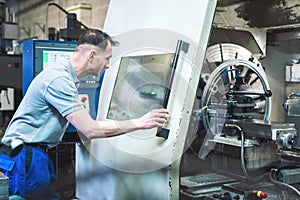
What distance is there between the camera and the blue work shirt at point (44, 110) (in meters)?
1.45

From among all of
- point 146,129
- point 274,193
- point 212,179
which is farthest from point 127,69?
point 274,193

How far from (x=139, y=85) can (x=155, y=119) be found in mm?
319

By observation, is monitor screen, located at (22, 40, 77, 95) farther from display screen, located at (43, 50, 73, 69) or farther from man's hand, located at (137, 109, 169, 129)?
man's hand, located at (137, 109, 169, 129)

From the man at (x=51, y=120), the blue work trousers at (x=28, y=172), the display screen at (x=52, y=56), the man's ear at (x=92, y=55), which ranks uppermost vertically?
the display screen at (x=52, y=56)

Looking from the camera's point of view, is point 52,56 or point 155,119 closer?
point 155,119

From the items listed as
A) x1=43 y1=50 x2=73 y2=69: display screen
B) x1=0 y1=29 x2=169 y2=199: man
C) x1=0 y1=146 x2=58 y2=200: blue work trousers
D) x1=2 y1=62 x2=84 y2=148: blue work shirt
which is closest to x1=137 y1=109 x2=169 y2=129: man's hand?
x1=0 y1=29 x2=169 y2=199: man

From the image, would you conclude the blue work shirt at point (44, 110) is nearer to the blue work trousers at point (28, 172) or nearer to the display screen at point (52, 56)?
the blue work trousers at point (28, 172)

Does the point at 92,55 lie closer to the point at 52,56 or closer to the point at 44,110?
the point at 44,110

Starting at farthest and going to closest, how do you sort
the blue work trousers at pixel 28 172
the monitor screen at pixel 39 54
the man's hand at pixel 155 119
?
the monitor screen at pixel 39 54
the blue work trousers at pixel 28 172
the man's hand at pixel 155 119

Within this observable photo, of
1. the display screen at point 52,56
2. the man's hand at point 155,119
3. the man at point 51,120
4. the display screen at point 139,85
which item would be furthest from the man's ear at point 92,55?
the display screen at point 52,56

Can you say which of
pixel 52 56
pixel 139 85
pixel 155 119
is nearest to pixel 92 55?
pixel 139 85

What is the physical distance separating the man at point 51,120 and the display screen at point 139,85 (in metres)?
0.14

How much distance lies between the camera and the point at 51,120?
1514mm

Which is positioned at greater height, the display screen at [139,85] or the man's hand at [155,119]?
the display screen at [139,85]
